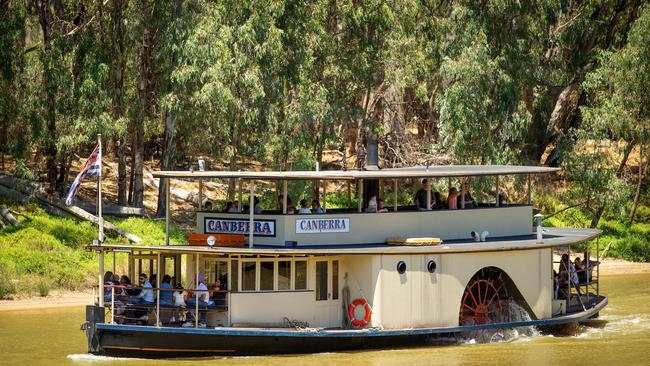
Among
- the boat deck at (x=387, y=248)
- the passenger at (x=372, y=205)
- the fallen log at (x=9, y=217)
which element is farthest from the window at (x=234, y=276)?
the fallen log at (x=9, y=217)

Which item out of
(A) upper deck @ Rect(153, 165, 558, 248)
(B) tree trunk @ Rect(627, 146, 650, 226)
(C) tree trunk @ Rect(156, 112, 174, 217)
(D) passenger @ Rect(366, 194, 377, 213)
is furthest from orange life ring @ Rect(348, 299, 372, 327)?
(B) tree trunk @ Rect(627, 146, 650, 226)

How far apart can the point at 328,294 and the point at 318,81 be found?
59.8 ft

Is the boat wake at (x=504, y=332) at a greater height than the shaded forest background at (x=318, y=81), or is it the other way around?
the shaded forest background at (x=318, y=81)

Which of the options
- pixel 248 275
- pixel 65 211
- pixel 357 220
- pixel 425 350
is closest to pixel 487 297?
pixel 425 350

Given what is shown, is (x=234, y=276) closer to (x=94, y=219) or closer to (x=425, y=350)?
(x=425, y=350)

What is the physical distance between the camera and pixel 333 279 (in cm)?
2705

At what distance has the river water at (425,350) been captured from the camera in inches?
1024

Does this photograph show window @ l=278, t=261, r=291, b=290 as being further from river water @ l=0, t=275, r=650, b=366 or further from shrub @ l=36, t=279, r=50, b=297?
shrub @ l=36, t=279, r=50, b=297

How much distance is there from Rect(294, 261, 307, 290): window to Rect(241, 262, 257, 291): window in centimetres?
90

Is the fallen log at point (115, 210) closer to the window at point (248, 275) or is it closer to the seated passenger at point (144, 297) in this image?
the seated passenger at point (144, 297)

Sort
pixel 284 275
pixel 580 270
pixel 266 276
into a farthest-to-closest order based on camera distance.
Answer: pixel 580 270 → pixel 284 275 → pixel 266 276

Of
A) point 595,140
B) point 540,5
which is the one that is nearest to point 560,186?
point 595,140

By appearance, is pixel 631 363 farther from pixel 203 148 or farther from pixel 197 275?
pixel 203 148

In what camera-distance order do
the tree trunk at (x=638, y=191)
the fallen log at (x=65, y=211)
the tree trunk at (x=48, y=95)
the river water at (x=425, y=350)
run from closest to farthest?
1. the river water at (x=425, y=350)
2. the fallen log at (x=65, y=211)
3. the tree trunk at (x=48, y=95)
4. the tree trunk at (x=638, y=191)
